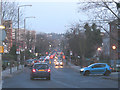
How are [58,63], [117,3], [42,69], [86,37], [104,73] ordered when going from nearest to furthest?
[117,3]
[42,69]
[104,73]
[86,37]
[58,63]

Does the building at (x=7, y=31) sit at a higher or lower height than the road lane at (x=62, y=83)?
higher

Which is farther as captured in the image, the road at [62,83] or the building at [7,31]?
the building at [7,31]

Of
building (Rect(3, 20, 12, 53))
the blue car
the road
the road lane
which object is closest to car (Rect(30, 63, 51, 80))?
the road

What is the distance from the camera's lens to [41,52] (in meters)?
119

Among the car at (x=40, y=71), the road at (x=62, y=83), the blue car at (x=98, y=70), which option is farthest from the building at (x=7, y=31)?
the car at (x=40, y=71)

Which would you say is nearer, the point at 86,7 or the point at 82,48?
the point at 86,7

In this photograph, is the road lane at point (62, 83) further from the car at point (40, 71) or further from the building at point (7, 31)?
the building at point (7, 31)

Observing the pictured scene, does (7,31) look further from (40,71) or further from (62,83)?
(62,83)

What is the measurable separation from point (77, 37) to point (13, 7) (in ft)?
73.5

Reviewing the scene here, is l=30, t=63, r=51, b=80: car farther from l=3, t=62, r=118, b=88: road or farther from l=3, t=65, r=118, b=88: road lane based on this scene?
l=3, t=65, r=118, b=88: road lane

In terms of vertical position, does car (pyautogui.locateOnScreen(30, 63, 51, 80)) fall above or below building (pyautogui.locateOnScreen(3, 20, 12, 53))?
below

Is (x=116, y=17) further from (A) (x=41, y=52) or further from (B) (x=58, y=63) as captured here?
(A) (x=41, y=52)

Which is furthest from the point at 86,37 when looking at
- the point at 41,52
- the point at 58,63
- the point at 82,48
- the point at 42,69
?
the point at 41,52

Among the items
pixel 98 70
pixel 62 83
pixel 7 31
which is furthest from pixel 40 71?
pixel 7 31
